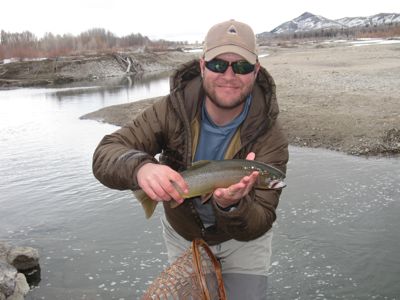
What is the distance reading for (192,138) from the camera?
4086mm

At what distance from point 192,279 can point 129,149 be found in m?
1.44

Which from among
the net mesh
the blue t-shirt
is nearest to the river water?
the net mesh

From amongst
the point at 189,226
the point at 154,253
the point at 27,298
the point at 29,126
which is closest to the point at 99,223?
the point at 154,253

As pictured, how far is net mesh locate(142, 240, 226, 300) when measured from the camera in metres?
3.98

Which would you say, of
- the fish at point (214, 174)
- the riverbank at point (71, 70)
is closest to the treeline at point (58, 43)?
the riverbank at point (71, 70)

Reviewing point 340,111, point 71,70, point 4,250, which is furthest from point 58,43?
point 4,250

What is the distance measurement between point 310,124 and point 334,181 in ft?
19.3

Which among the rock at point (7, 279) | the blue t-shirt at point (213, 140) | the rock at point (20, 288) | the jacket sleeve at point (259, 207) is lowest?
the rock at point (20, 288)

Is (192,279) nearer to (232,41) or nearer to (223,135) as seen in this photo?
(223,135)

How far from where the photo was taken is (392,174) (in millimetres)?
10773

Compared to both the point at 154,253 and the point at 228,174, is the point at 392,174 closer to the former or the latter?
the point at 154,253

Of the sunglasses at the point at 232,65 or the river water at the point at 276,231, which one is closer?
the sunglasses at the point at 232,65

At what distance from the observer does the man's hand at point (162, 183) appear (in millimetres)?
3055

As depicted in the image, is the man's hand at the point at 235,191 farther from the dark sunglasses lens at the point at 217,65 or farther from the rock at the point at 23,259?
the rock at the point at 23,259
